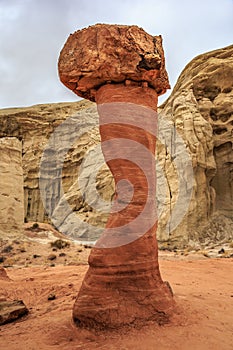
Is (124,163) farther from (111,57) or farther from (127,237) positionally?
(111,57)

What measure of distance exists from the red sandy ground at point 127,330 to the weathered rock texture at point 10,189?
766 centimetres

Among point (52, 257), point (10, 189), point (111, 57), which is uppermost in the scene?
point (111, 57)

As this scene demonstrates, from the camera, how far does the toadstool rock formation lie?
4855 millimetres

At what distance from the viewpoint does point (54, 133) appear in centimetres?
3547

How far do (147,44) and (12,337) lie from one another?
5.28m

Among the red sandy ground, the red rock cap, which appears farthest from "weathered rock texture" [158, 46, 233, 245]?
the red rock cap

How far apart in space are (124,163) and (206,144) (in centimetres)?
1474

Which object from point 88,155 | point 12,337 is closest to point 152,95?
point 12,337

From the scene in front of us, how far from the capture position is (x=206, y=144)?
18.9m

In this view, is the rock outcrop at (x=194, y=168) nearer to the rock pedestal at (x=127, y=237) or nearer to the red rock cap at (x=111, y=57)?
the rock pedestal at (x=127, y=237)

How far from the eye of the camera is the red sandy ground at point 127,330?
4.09 m

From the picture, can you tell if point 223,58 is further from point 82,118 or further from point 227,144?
point 82,118

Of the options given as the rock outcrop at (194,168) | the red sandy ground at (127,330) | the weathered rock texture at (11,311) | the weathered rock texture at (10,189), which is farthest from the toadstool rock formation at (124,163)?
the rock outcrop at (194,168)

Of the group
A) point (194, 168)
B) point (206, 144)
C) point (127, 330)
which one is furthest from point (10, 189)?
point (127, 330)
